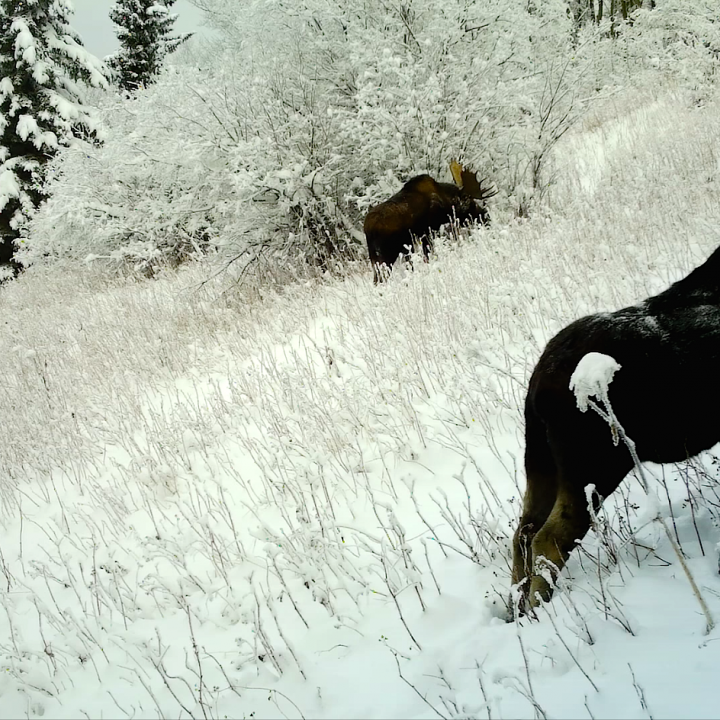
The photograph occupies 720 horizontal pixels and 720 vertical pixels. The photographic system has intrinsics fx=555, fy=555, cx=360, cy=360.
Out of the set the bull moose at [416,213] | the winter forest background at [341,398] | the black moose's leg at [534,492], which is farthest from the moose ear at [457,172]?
the black moose's leg at [534,492]

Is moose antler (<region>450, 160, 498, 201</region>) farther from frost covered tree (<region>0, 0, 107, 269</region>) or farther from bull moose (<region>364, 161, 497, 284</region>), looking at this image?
frost covered tree (<region>0, 0, 107, 269</region>)

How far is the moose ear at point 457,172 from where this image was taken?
859cm

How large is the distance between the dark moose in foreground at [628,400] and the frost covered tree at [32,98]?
19.5 meters

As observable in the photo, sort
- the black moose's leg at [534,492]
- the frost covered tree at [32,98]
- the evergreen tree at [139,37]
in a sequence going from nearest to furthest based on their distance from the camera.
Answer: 1. the black moose's leg at [534,492]
2. the frost covered tree at [32,98]
3. the evergreen tree at [139,37]

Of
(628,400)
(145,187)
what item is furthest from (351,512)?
(145,187)

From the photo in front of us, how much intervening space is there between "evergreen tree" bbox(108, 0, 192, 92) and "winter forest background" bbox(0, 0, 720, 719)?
1311 centimetres

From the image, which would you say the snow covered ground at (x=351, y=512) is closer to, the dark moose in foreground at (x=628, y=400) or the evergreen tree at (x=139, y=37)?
the dark moose in foreground at (x=628, y=400)

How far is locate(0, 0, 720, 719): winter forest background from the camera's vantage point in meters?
2.23

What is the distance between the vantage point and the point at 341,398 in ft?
15.5

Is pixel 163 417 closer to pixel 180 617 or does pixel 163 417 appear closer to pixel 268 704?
pixel 180 617

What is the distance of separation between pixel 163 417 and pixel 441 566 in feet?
11.1

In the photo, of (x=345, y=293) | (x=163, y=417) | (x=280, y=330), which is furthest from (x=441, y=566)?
(x=345, y=293)

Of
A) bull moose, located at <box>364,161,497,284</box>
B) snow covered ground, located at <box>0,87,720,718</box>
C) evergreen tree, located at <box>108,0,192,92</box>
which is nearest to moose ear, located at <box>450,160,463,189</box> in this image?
bull moose, located at <box>364,161,497,284</box>

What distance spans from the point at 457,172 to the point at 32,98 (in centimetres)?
1679
